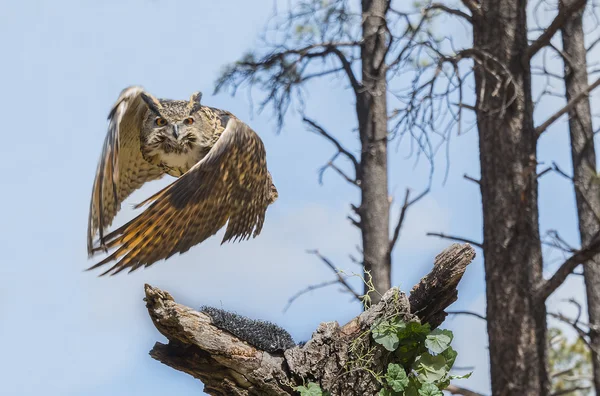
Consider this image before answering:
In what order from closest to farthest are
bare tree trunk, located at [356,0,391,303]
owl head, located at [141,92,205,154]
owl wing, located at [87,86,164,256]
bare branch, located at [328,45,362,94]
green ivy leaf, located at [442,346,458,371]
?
owl wing, located at [87,86,164,256], green ivy leaf, located at [442,346,458,371], owl head, located at [141,92,205,154], bare tree trunk, located at [356,0,391,303], bare branch, located at [328,45,362,94]

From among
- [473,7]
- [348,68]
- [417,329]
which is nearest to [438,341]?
[417,329]

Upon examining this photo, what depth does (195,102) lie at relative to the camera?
446 centimetres

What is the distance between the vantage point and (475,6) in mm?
6531

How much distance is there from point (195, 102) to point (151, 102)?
1.00 feet

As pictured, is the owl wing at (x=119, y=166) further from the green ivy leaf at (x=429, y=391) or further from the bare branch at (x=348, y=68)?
the bare branch at (x=348, y=68)

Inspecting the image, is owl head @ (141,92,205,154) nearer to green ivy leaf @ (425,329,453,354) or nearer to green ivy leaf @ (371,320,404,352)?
green ivy leaf @ (371,320,404,352)

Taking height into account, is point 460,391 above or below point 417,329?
above

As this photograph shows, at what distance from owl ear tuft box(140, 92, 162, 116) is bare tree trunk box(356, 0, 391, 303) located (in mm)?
2982

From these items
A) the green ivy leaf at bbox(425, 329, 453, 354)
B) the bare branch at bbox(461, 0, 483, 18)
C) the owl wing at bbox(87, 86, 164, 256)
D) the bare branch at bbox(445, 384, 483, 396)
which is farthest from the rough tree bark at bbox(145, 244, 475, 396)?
the bare branch at bbox(461, 0, 483, 18)

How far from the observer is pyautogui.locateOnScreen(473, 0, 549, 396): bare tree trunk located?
231 inches

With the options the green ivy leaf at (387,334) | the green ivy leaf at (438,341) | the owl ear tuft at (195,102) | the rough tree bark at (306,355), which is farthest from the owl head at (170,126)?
the green ivy leaf at (438,341)

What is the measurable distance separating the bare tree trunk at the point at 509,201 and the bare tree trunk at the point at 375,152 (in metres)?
1.06

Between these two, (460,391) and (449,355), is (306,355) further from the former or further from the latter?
(460,391)

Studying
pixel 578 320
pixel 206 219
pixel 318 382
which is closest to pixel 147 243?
pixel 206 219
